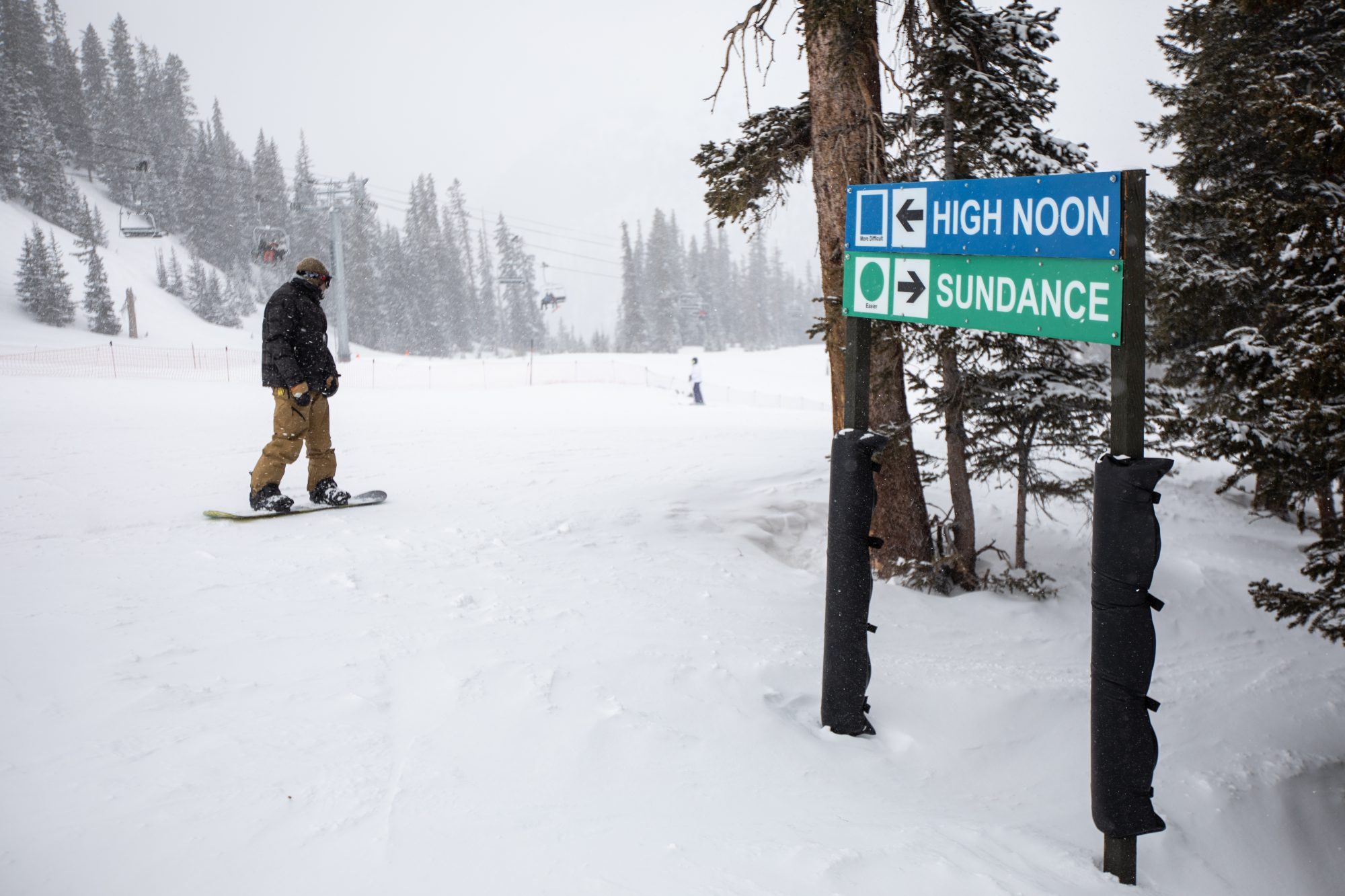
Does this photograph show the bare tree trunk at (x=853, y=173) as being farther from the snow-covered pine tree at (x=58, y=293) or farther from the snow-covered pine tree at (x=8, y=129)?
the snow-covered pine tree at (x=8, y=129)

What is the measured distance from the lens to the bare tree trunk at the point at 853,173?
6309 millimetres

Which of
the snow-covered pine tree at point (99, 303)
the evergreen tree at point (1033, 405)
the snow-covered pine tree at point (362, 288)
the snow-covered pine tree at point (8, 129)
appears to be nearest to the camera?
the evergreen tree at point (1033, 405)

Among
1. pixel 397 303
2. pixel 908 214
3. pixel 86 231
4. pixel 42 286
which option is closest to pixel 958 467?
pixel 908 214

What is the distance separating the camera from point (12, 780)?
2746 mm

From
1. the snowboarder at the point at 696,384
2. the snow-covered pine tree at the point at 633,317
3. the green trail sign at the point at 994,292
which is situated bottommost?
the snowboarder at the point at 696,384

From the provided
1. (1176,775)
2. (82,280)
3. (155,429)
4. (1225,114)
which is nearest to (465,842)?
(1176,775)

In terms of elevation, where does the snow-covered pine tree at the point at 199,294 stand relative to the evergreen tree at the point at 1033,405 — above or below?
above

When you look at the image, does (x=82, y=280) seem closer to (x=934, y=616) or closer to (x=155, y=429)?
(x=155, y=429)

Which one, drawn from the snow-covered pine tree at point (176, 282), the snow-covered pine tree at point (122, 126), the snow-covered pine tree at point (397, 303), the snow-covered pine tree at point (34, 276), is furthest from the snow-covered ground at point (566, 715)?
the snow-covered pine tree at point (122, 126)

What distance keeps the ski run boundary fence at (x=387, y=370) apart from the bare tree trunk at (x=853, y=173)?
23.4m

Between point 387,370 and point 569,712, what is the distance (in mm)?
35778

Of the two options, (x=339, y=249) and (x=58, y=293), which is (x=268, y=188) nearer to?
(x=58, y=293)

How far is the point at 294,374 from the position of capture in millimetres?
6641

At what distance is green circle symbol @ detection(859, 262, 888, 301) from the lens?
3.80 meters
